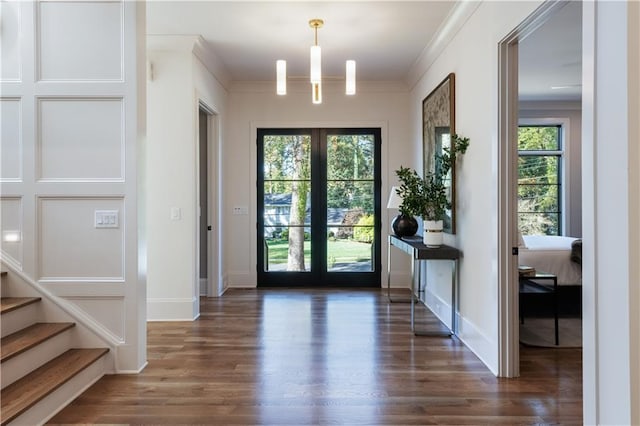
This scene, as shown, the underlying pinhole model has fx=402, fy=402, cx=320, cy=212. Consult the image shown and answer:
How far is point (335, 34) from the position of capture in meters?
4.14

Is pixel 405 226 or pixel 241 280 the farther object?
pixel 241 280

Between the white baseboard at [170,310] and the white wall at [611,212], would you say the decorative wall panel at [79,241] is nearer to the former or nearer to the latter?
the white baseboard at [170,310]

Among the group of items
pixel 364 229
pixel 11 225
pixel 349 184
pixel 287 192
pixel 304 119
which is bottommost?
pixel 364 229

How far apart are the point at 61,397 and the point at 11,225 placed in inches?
51.9

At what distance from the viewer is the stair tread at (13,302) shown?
104 inches

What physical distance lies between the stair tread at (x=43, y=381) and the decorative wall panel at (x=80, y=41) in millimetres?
1974

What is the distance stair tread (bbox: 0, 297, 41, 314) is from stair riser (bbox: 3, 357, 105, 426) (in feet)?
2.07

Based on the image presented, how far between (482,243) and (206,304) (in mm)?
3304

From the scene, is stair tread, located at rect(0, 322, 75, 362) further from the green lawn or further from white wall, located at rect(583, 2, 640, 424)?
the green lawn

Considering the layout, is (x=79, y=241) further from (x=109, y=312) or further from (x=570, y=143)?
(x=570, y=143)

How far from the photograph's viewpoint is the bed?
164 inches

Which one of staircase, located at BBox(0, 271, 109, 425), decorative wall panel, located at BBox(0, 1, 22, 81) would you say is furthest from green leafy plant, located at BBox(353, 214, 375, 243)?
decorative wall panel, located at BBox(0, 1, 22, 81)

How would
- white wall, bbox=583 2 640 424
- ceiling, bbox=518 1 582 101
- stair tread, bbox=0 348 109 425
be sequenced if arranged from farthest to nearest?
1. ceiling, bbox=518 1 582 101
2. stair tread, bbox=0 348 109 425
3. white wall, bbox=583 2 640 424

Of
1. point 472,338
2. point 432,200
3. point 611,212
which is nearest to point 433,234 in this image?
point 432,200
